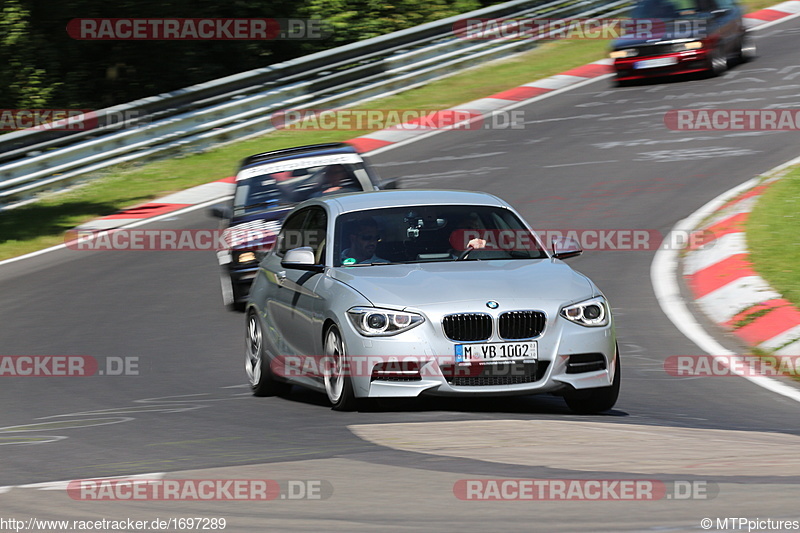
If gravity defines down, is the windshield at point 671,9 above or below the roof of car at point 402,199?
above

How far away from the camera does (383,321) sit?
7883mm

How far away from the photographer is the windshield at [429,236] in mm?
8797

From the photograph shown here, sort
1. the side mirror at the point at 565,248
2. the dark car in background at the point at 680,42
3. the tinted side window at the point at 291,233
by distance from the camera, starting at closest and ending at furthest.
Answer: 1. the side mirror at the point at 565,248
2. the tinted side window at the point at 291,233
3. the dark car in background at the point at 680,42

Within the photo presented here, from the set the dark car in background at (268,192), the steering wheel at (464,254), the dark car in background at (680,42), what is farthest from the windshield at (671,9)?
the steering wheel at (464,254)

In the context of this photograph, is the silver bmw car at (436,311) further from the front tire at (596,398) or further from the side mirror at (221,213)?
the side mirror at (221,213)

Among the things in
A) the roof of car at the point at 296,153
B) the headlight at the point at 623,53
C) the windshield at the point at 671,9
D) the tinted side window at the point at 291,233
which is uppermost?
the windshield at the point at 671,9

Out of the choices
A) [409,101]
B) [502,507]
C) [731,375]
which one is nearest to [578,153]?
[409,101]

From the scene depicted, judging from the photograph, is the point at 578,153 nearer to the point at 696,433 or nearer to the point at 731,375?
the point at 731,375

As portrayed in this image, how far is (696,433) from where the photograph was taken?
281 inches

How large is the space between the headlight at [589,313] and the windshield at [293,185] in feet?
18.9

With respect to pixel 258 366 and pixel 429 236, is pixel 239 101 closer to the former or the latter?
pixel 258 366

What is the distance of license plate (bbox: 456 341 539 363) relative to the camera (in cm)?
777

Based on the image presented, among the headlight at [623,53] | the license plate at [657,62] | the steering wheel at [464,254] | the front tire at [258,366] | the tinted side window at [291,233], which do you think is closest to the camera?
the steering wheel at [464,254]

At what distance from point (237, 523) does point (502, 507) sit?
110 cm
